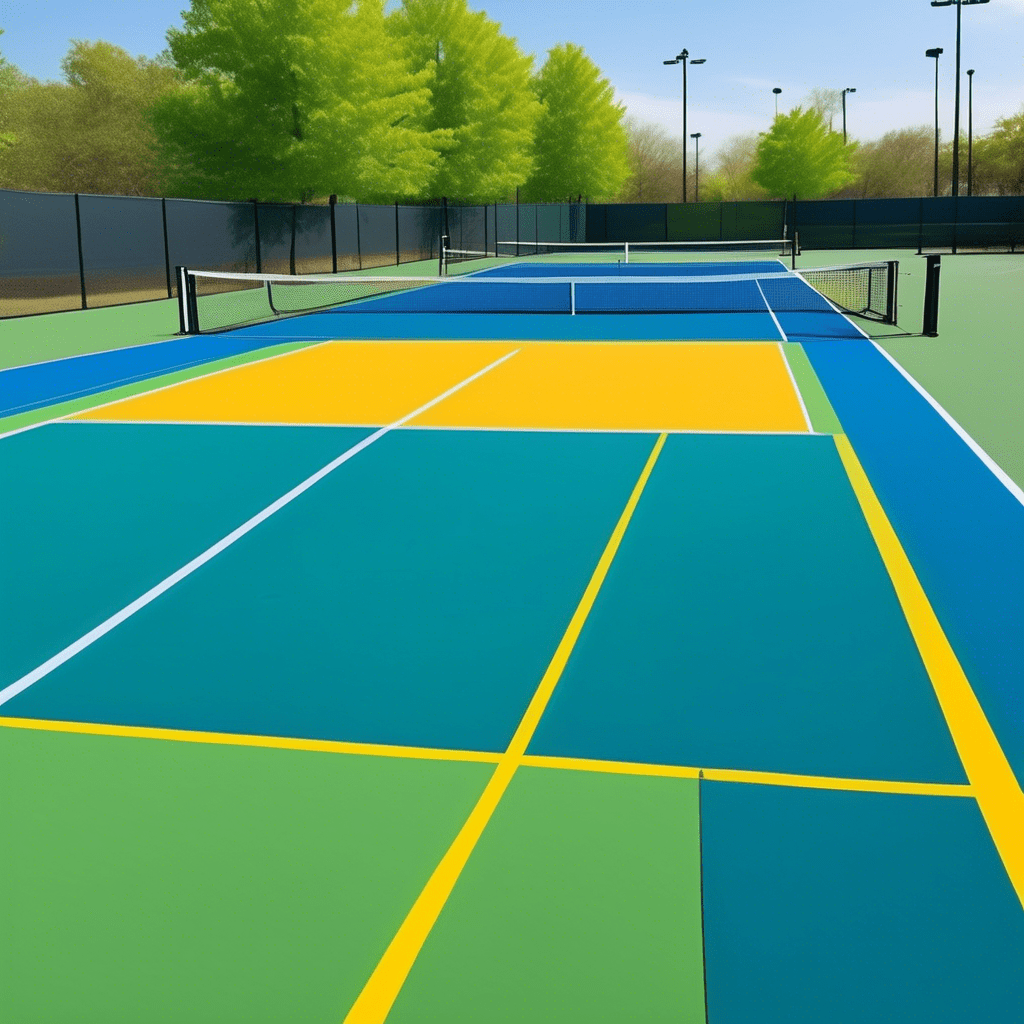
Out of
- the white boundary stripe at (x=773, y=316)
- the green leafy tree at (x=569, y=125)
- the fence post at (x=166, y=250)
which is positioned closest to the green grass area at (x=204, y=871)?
the white boundary stripe at (x=773, y=316)

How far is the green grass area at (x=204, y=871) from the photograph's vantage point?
138 inches

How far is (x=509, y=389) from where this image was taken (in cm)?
1472

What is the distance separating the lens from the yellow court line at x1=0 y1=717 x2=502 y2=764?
4980mm

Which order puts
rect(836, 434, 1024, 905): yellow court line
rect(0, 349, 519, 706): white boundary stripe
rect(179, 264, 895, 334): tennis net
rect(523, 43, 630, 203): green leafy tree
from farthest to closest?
1. rect(523, 43, 630, 203): green leafy tree
2. rect(179, 264, 895, 334): tennis net
3. rect(0, 349, 519, 706): white boundary stripe
4. rect(836, 434, 1024, 905): yellow court line

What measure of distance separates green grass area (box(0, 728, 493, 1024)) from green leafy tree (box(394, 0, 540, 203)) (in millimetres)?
46343

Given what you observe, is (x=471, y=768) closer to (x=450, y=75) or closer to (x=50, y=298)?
(x=50, y=298)

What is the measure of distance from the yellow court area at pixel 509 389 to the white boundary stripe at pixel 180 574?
1271 mm

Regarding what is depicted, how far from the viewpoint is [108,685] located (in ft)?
18.9

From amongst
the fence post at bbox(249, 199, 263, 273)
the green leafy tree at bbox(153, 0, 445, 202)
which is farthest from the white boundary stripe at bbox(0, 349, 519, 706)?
the green leafy tree at bbox(153, 0, 445, 202)

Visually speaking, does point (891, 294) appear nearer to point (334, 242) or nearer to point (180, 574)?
point (180, 574)

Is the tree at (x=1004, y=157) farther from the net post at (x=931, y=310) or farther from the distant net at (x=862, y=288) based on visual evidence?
the net post at (x=931, y=310)

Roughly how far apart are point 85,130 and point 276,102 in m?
37.6

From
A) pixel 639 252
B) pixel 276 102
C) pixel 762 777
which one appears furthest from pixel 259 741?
pixel 639 252

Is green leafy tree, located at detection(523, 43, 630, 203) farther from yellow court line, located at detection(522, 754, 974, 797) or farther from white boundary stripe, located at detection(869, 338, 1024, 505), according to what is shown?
yellow court line, located at detection(522, 754, 974, 797)
